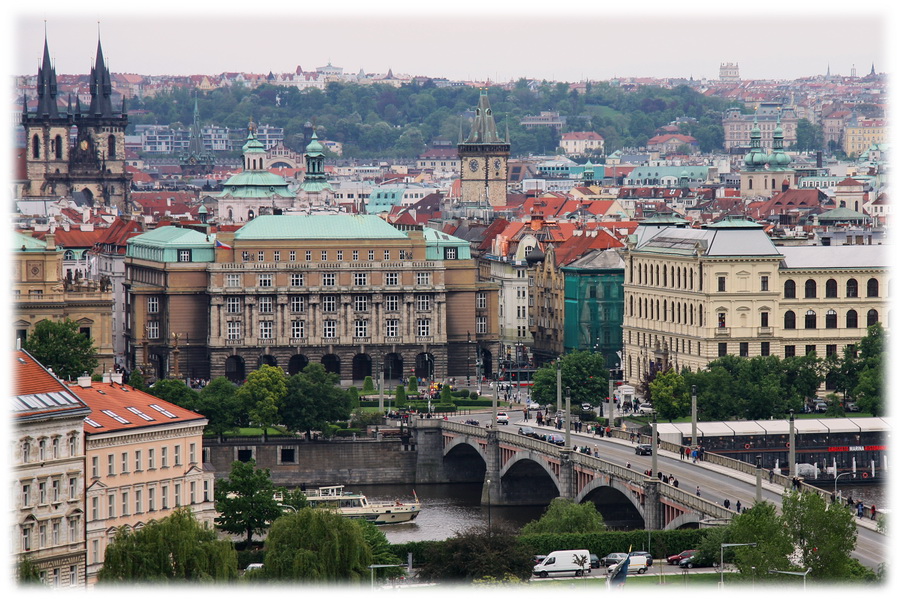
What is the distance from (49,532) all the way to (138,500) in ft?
24.0

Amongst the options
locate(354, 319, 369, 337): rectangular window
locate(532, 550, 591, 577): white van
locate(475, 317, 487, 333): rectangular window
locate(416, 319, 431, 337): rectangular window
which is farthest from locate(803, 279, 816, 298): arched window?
locate(532, 550, 591, 577): white van

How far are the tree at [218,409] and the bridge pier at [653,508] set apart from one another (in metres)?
33.2

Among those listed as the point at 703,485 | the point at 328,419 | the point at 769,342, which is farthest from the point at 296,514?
the point at 769,342

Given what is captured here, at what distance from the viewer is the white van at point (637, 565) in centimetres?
8781

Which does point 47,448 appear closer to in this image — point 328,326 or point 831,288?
point 831,288

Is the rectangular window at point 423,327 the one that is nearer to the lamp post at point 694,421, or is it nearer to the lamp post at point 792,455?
the lamp post at point 694,421

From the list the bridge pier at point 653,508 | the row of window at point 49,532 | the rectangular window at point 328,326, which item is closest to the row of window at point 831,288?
the rectangular window at point 328,326

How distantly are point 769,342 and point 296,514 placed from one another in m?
62.7

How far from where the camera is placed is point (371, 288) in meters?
161

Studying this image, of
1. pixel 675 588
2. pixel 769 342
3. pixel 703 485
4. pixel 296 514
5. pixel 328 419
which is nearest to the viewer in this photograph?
pixel 675 588

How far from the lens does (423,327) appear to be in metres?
162

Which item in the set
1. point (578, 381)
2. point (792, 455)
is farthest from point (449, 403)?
point (792, 455)

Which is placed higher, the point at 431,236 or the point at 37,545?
the point at 431,236

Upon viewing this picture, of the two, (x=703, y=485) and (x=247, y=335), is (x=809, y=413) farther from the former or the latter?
(x=247, y=335)
